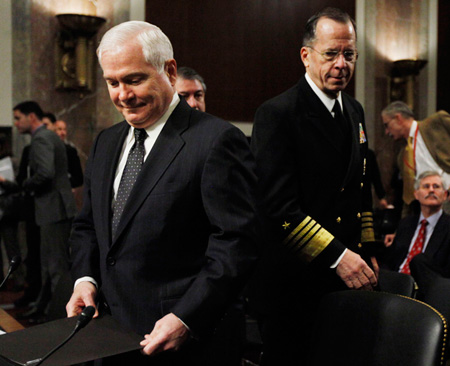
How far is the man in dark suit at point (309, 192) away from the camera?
Result: 2.06 m

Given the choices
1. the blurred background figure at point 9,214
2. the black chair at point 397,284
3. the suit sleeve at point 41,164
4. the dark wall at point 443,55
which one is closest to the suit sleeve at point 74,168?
the blurred background figure at point 9,214

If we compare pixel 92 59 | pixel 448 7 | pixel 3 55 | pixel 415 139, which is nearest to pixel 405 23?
pixel 448 7

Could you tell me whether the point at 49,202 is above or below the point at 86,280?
below

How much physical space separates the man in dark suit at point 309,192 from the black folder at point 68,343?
801 mm

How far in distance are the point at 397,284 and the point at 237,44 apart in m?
5.60

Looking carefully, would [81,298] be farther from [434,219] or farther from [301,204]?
[434,219]

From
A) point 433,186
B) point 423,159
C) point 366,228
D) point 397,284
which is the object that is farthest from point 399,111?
point 366,228

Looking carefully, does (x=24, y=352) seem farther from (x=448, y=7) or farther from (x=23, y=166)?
(x=448, y=7)

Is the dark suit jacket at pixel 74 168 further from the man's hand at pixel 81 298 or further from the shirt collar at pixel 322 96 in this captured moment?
the man's hand at pixel 81 298

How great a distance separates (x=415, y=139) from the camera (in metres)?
5.94

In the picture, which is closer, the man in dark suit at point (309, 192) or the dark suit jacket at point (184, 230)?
the dark suit jacket at point (184, 230)

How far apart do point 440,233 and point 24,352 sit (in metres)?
3.46

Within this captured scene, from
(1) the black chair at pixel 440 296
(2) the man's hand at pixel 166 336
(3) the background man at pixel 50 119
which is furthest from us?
(3) the background man at pixel 50 119

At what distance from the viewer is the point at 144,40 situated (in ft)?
5.05
